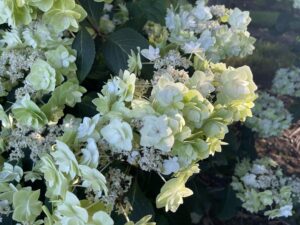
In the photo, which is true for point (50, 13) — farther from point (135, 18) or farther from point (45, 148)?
point (135, 18)

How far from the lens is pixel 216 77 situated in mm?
922

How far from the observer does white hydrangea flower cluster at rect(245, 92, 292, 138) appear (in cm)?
175

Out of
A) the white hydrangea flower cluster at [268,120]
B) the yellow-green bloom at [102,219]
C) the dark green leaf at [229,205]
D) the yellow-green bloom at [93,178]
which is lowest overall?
the dark green leaf at [229,205]

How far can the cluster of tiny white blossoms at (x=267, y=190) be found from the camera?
1478 millimetres

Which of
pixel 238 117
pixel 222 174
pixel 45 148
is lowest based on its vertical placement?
pixel 222 174

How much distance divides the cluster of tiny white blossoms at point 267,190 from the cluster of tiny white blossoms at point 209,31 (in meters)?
0.48

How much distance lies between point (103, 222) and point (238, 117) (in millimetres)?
318

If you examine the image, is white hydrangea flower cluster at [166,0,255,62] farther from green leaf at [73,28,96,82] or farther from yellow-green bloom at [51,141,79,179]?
yellow-green bloom at [51,141,79,179]

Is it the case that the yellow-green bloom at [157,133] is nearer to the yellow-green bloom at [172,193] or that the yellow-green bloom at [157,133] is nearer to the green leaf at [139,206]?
the yellow-green bloom at [172,193]

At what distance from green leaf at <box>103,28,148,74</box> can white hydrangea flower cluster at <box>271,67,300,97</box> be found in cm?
91

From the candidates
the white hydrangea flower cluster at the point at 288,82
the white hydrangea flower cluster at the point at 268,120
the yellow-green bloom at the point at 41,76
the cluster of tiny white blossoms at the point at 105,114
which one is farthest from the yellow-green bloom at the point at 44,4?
the white hydrangea flower cluster at the point at 288,82

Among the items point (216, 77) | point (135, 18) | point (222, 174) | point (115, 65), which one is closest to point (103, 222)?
point (216, 77)

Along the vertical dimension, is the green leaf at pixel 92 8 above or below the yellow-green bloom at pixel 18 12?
below

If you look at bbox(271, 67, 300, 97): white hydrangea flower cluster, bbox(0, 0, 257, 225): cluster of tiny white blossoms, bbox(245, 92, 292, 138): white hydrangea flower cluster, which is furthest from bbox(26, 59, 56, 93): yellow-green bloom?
bbox(271, 67, 300, 97): white hydrangea flower cluster
